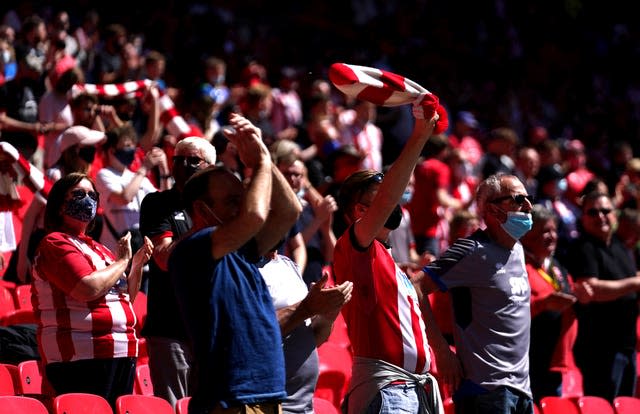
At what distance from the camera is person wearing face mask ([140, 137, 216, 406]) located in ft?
17.0

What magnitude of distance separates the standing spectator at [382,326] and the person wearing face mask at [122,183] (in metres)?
2.44

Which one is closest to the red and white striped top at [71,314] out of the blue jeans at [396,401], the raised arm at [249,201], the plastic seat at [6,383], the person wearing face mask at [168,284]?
the person wearing face mask at [168,284]

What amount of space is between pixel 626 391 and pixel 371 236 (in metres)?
4.01

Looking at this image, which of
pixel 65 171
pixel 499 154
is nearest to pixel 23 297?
pixel 65 171

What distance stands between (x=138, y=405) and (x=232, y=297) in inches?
55.9

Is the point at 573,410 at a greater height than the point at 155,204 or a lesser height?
lesser

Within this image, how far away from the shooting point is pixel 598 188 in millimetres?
9266

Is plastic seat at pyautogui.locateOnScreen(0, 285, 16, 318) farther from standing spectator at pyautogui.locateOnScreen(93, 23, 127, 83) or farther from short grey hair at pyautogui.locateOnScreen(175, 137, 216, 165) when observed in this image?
standing spectator at pyautogui.locateOnScreen(93, 23, 127, 83)

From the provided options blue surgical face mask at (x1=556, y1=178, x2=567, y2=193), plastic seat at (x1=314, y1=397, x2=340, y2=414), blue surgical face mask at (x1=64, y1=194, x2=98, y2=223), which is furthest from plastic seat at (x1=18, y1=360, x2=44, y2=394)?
blue surgical face mask at (x1=556, y1=178, x2=567, y2=193)

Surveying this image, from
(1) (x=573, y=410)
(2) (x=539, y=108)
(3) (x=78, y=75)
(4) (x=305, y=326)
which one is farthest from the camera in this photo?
(2) (x=539, y=108)

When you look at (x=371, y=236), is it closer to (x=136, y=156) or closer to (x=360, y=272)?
(x=360, y=272)

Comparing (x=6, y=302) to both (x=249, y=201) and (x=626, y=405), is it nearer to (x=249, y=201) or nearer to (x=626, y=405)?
(x=249, y=201)

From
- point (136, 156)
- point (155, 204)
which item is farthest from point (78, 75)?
point (155, 204)

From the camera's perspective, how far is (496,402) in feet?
17.2
